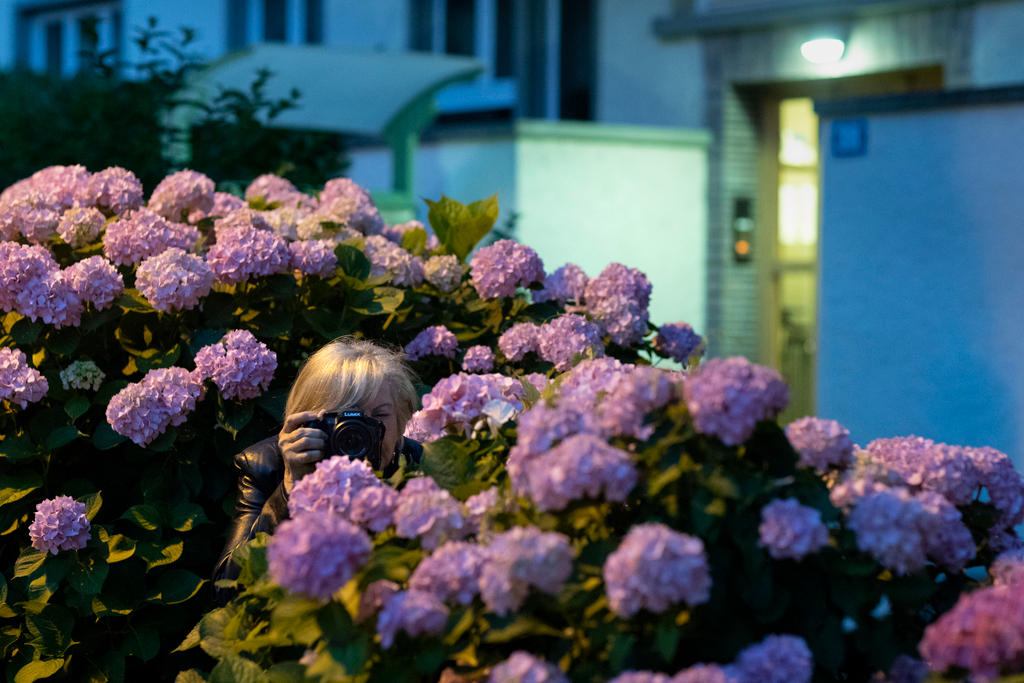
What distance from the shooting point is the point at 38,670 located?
276 cm

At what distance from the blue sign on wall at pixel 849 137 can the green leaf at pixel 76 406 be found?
13.4 ft

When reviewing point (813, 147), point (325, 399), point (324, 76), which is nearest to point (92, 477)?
point (325, 399)

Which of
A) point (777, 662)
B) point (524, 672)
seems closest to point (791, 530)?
point (777, 662)

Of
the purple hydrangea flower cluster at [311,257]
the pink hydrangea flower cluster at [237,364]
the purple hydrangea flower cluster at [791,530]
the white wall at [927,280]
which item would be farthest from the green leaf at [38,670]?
the white wall at [927,280]

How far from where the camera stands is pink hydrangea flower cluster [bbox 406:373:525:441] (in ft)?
7.19

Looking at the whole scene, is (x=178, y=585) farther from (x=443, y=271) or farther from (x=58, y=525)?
(x=443, y=271)

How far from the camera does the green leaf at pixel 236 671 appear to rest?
1970 mm

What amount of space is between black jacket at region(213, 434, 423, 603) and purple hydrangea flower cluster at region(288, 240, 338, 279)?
52 centimetres

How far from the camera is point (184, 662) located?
2.90m

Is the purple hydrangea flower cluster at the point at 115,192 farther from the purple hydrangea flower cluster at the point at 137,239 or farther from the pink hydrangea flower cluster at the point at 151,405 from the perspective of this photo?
the pink hydrangea flower cluster at the point at 151,405

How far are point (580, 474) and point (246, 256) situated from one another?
1.60m

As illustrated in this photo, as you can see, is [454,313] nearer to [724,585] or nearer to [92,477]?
[92,477]

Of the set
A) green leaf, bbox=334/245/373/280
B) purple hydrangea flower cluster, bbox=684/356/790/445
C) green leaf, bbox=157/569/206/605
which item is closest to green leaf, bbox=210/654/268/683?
green leaf, bbox=157/569/206/605

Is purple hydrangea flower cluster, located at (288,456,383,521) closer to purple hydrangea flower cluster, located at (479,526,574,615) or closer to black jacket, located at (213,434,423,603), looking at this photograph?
purple hydrangea flower cluster, located at (479,526,574,615)
